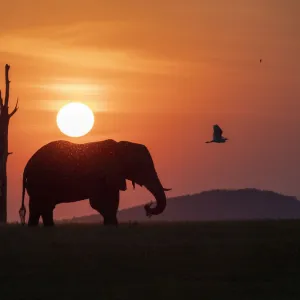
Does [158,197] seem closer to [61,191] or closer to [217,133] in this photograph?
[61,191]

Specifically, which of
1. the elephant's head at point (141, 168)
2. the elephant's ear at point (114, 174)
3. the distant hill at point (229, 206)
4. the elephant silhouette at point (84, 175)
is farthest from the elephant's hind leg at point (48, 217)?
the distant hill at point (229, 206)

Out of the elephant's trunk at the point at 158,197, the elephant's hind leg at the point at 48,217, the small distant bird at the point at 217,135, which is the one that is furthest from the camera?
the small distant bird at the point at 217,135

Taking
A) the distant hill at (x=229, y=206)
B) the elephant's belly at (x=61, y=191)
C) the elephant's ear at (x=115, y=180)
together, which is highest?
the elephant's ear at (x=115, y=180)

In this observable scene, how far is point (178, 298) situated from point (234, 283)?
5.72 ft

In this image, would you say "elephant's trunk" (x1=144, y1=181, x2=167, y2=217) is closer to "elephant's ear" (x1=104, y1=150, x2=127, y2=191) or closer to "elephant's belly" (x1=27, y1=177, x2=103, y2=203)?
"elephant's ear" (x1=104, y1=150, x2=127, y2=191)

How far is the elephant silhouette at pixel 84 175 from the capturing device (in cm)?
3981

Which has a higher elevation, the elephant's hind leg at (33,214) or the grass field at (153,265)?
the grass field at (153,265)

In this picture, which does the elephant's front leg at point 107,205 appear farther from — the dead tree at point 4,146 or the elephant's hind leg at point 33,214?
the dead tree at point 4,146

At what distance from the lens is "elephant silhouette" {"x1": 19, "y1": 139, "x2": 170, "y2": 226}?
39.8 meters

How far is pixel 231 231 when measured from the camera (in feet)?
101

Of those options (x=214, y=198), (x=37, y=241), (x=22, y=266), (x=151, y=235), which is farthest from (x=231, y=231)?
(x=214, y=198)

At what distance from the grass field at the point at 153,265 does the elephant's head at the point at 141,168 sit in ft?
34.7

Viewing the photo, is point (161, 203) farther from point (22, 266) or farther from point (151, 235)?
point (22, 266)

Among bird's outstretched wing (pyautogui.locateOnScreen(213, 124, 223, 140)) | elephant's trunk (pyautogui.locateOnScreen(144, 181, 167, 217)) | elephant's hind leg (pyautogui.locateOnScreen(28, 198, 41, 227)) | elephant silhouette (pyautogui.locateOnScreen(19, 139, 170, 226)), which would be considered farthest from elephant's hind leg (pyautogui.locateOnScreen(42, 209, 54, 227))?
bird's outstretched wing (pyautogui.locateOnScreen(213, 124, 223, 140))
